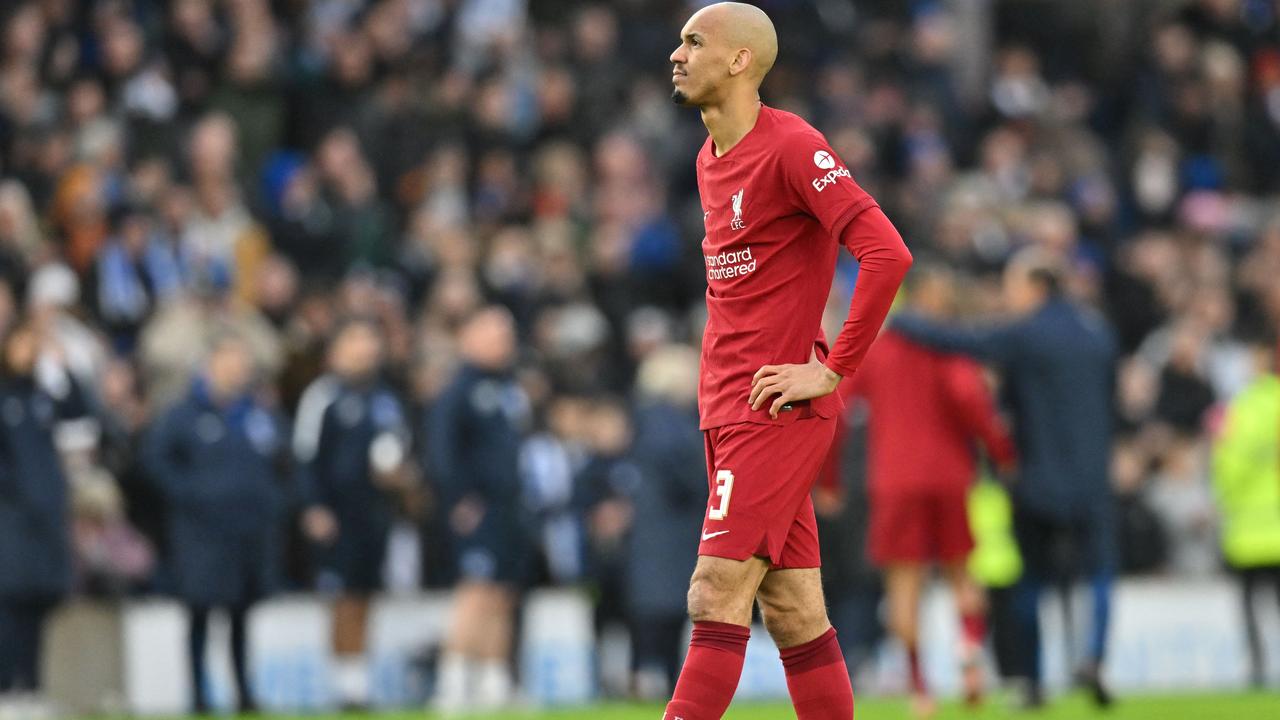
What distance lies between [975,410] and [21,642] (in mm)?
6220

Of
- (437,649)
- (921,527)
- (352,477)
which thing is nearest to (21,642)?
(352,477)

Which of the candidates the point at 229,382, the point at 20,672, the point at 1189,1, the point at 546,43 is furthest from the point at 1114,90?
the point at 20,672

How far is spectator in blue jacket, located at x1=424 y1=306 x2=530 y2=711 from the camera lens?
14.9 m

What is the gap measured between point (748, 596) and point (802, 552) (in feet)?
0.86

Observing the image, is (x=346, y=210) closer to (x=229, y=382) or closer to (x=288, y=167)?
(x=288, y=167)

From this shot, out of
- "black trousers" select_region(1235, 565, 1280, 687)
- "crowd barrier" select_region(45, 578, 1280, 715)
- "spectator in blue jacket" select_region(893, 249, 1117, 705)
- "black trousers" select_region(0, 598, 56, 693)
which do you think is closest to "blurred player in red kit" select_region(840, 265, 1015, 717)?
"spectator in blue jacket" select_region(893, 249, 1117, 705)

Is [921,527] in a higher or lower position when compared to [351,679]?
higher

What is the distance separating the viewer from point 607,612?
17141 millimetres

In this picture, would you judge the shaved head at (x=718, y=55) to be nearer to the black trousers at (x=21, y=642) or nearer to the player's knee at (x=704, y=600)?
the player's knee at (x=704, y=600)

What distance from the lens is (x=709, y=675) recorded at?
21.5ft

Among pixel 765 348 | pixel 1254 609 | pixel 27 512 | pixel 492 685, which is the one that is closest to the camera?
pixel 765 348

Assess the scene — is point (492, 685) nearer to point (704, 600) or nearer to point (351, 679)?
point (351, 679)

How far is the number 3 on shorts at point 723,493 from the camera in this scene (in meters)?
6.58

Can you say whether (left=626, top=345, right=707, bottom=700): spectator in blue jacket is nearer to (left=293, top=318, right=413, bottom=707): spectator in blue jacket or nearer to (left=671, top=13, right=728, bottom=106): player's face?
(left=293, top=318, right=413, bottom=707): spectator in blue jacket
